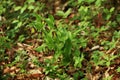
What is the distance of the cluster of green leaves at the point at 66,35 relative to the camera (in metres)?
3.65

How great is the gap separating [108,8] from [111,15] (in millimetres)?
158

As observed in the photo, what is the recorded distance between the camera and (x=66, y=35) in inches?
144

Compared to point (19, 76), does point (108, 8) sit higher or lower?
higher

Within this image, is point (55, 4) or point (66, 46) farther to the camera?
point (55, 4)

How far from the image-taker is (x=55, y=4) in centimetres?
505

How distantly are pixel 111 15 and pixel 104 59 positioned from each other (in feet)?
3.12

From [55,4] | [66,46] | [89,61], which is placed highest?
[55,4]

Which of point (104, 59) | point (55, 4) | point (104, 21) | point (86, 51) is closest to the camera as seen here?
point (104, 59)

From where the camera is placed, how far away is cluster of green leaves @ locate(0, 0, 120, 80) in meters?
3.65

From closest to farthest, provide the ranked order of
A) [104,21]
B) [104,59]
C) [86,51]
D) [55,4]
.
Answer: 1. [104,59]
2. [86,51]
3. [104,21]
4. [55,4]

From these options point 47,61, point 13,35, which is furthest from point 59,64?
point 13,35

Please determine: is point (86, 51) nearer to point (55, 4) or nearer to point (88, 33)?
point (88, 33)

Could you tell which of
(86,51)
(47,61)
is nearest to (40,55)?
(47,61)

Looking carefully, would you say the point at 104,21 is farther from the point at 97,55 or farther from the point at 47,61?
the point at 47,61
